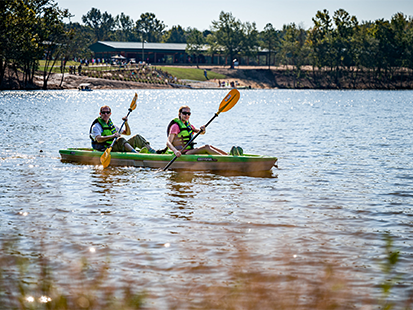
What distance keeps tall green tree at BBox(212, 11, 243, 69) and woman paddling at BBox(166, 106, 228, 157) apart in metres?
103

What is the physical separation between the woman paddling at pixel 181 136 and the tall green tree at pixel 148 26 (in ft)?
493

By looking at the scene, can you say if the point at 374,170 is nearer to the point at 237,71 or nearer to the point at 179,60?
the point at 237,71

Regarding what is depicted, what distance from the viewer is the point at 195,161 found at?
1305 cm

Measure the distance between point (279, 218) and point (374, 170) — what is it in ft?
19.2

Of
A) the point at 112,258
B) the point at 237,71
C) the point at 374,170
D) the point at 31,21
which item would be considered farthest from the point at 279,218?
the point at 237,71

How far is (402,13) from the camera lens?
11294 centimetres

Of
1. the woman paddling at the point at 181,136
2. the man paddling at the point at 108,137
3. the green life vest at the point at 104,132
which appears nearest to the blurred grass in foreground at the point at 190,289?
the woman paddling at the point at 181,136

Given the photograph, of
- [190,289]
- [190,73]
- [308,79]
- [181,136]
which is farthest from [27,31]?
[308,79]

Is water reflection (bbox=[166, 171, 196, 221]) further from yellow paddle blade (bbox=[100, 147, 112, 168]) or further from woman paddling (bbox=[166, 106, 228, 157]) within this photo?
yellow paddle blade (bbox=[100, 147, 112, 168])

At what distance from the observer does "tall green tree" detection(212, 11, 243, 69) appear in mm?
113188

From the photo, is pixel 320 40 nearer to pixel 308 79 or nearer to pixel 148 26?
pixel 308 79

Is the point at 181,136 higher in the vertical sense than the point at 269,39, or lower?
lower

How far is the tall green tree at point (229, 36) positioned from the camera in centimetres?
11319

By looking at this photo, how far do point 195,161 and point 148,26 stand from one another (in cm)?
15280
